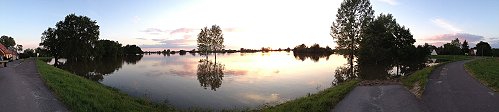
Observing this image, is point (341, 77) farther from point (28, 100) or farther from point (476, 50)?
point (476, 50)

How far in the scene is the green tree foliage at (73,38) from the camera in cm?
8562

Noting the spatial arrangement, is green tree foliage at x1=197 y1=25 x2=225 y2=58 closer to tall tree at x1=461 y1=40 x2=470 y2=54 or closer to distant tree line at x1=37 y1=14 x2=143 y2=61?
distant tree line at x1=37 y1=14 x2=143 y2=61

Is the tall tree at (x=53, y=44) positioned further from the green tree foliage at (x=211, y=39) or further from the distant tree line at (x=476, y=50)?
the distant tree line at (x=476, y=50)

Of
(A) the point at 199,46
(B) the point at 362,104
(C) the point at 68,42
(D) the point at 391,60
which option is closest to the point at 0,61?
(B) the point at 362,104

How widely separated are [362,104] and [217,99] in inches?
385


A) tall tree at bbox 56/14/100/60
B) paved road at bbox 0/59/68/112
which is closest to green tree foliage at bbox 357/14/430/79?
paved road at bbox 0/59/68/112

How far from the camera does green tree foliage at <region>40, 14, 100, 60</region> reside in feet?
281

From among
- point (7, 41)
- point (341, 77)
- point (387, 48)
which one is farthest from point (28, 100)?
point (7, 41)

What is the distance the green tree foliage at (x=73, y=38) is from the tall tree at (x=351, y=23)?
59198mm

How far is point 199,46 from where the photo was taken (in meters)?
113

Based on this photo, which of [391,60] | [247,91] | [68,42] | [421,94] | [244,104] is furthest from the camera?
[68,42]

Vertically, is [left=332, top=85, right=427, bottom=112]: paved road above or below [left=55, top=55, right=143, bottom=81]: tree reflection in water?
above

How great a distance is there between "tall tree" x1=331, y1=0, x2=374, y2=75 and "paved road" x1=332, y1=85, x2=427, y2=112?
1694 inches

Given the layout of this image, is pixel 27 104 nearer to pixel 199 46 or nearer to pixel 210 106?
pixel 210 106
